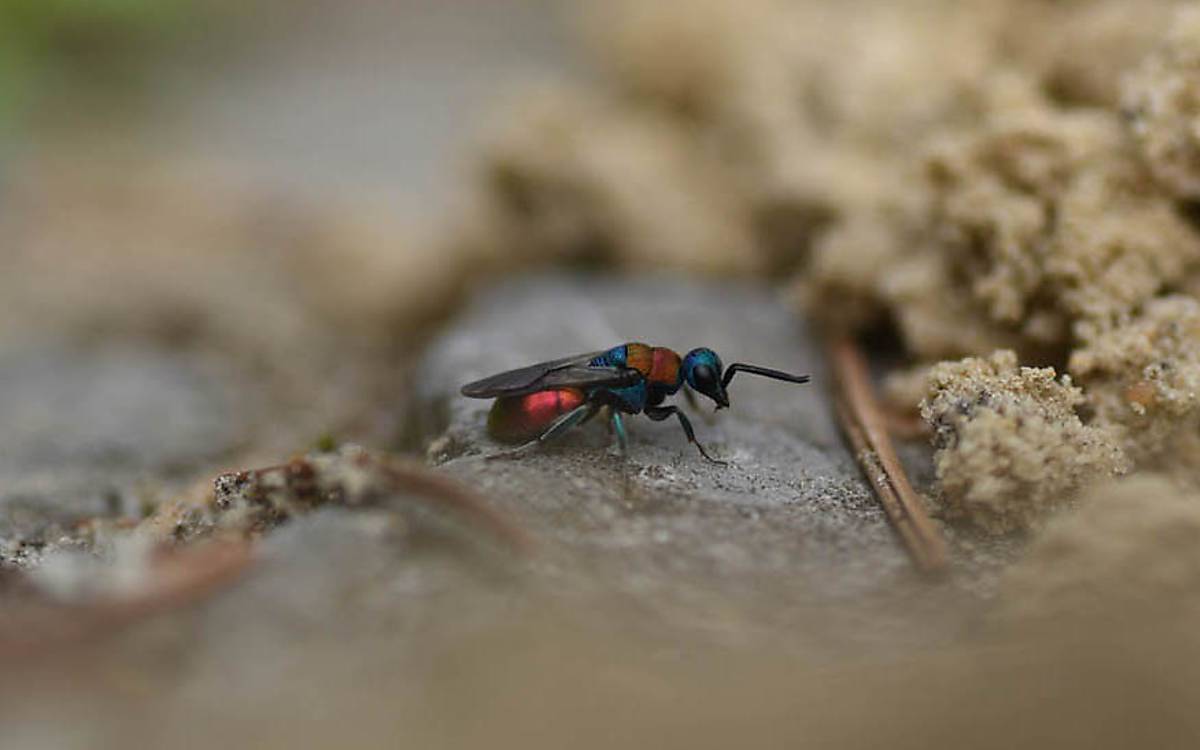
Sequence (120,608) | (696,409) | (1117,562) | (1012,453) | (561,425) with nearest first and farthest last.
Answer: (120,608) < (1117,562) < (1012,453) < (561,425) < (696,409)

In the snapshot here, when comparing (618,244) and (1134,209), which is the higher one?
(618,244)

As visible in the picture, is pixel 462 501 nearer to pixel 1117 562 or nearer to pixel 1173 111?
pixel 1117 562

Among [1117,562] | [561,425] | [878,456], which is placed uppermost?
[561,425]

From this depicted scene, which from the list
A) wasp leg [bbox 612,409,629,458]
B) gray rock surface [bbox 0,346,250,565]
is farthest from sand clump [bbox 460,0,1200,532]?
gray rock surface [bbox 0,346,250,565]

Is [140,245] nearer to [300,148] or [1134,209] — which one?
[300,148]

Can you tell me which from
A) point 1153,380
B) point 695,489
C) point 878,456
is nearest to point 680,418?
point 695,489

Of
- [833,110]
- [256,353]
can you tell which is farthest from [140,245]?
[833,110]
